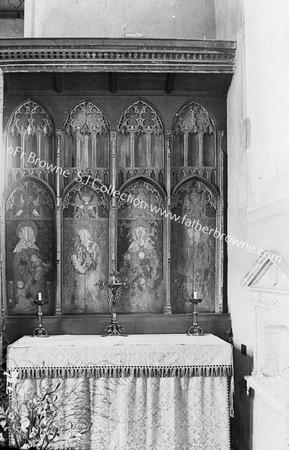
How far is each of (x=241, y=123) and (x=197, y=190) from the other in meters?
0.97

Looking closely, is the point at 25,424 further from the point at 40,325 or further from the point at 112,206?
the point at 112,206

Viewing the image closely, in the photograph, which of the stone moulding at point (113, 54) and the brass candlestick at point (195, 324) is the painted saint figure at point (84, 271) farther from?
the stone moulding at point (113, 54)

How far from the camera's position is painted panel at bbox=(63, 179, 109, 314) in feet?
20.7

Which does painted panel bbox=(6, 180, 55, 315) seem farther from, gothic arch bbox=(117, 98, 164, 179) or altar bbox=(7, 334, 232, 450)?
gothic arch bbox=(117, 98, 164, 179)

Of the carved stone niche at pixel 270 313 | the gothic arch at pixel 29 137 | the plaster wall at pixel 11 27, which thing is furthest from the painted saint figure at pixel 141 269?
the plaster wall at pixel 11 27

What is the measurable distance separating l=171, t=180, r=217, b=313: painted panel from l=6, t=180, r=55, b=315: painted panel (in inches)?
51.6

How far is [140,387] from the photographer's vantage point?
5.54 metres

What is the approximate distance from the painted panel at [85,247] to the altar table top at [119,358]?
2.55ft

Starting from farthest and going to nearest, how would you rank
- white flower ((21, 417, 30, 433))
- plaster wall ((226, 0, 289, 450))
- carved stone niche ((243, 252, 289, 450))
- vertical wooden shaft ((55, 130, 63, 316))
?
vertical wooden shaft ((55, 130, 63, 316)) → plaster wall ((226, 0, 289, 450)) → carved stone niche ((243, 252, 289, 450)) → white flower ((21, 417, 30, 433))

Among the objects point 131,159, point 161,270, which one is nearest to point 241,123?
point 131,159

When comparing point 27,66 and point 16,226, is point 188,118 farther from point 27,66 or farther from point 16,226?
point 16,226

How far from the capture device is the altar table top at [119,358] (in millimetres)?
5430

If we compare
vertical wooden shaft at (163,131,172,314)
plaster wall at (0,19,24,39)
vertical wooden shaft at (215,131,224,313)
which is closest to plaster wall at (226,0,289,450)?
vertical wooden shaft at (215,131,224,313)

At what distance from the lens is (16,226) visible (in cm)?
630
